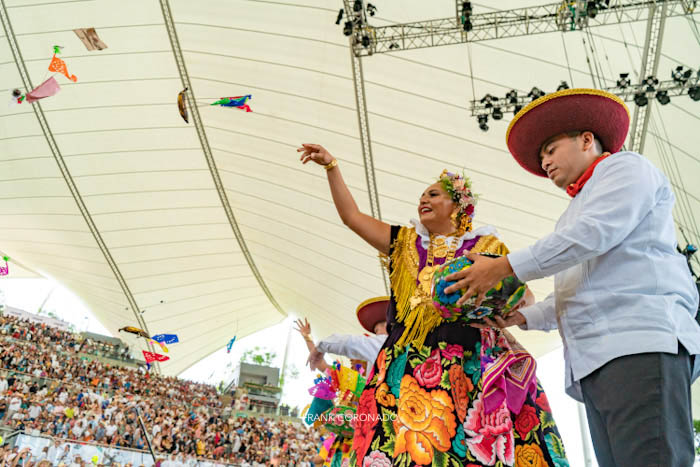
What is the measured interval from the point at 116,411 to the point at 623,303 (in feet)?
40.1

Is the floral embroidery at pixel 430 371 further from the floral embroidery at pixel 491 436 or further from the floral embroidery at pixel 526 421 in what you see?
the floral embroidery at pixel 526 421

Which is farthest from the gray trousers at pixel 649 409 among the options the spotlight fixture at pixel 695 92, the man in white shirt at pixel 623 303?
the spotlight fixture at pixel 695 92

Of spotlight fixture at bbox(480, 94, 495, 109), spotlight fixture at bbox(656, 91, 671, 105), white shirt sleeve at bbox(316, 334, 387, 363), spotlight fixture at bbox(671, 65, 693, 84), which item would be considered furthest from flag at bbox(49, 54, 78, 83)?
white shirt sleeve at bbox(316, 334, 387, 363)

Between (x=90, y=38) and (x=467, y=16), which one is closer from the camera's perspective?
(x=467, y=16)

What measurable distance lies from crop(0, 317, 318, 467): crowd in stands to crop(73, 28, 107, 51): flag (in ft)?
20.5

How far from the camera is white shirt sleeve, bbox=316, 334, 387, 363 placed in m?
3.01

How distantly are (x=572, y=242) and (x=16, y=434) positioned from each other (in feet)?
24.7

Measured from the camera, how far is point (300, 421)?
54.4ft

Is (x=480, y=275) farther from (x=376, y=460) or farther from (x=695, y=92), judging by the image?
(x=695, y=92)

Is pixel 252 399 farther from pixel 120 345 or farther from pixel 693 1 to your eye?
→ pixel 693 1

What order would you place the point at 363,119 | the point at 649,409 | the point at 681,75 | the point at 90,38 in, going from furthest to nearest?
the point at 90,38 → the point at 363,119 → the point at 681,75 → the point at 649,409

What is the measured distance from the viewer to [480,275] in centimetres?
137

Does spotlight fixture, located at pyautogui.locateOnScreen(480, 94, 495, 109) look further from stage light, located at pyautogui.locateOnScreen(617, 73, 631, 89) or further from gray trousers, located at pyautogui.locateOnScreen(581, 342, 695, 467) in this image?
gray trousers, located at pyautogui.locateOnScreen(581, 342, 695, 467)

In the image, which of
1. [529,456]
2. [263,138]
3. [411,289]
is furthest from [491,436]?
[263,138]
